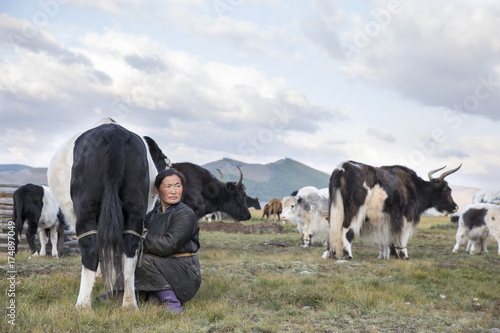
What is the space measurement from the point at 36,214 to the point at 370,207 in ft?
24.2

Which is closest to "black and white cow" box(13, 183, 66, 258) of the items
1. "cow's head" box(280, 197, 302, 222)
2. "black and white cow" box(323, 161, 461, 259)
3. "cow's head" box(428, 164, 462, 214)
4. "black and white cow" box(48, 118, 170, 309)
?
"black and white cow" box(323, 161, 461, 259)

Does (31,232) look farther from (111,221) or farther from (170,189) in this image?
(111,221)

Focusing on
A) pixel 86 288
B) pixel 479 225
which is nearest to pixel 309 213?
pixel 479 225

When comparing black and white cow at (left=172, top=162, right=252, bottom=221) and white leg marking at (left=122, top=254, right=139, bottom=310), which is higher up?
black and white cow at (left=172, top=162, right=252, bottom=221)

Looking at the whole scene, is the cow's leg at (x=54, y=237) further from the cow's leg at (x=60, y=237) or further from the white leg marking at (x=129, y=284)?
the white leg marking at (x=129, y=284)

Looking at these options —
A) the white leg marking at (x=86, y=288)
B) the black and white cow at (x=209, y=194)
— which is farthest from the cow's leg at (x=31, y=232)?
the white leg marking at (x=86, y=288)

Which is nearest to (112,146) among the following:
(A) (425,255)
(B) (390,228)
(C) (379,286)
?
(C) (379,286)

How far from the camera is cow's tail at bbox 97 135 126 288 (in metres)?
3.99

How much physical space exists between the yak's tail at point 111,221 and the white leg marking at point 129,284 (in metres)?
0.06

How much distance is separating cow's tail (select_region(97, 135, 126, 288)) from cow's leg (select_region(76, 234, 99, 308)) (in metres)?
0.13

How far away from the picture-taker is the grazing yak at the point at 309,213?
13352 mm

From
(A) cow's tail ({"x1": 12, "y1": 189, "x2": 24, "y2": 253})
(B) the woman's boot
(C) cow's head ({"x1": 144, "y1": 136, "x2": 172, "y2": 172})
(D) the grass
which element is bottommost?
(D) the grass

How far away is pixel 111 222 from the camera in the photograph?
3.99 meters

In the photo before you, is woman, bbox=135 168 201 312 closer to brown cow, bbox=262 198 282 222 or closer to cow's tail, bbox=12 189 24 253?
cow's tail, bbox=12 189 24 253
